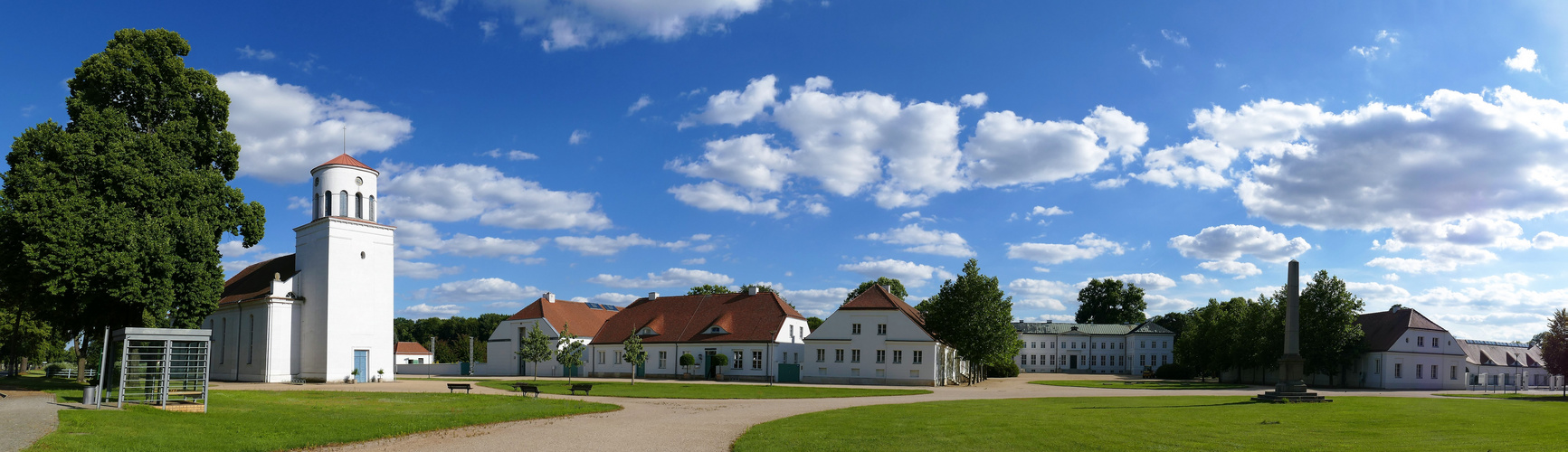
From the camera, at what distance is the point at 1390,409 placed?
26.0 m

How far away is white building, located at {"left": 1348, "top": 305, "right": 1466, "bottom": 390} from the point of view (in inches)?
2221

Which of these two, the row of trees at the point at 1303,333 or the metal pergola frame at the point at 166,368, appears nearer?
the metal pergola frame at the point at 166,368

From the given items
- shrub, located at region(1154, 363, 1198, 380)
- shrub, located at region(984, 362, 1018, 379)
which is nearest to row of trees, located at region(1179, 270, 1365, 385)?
shrub, located at region(1154, 363, 1198, 380)

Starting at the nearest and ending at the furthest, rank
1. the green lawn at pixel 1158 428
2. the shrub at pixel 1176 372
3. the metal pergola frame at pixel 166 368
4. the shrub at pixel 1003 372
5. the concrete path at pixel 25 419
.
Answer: the concrete path at pixel 25 419 < the green lawn at pixel 1158 428 < the metal pergola frame at pixel 166 368 < the shrub at pixel 1176 372 < the shrub at pixel 1003 372

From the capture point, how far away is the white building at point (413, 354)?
89938mm

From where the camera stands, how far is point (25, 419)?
58.3ft

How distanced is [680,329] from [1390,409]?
128ft

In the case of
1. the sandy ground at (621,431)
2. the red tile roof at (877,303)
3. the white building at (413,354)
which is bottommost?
the white building at (413,354)

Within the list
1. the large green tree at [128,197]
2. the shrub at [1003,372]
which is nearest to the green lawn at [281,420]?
the large green tree at [128,197]

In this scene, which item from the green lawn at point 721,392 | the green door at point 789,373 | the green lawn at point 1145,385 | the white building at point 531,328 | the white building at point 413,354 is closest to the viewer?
the green lawn at point 721,392

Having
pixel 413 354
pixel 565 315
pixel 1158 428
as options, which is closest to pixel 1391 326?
pixel 1158 428

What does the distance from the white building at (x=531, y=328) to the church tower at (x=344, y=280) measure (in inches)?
672

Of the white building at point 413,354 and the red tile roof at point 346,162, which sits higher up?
the red tile roof at point 346,162

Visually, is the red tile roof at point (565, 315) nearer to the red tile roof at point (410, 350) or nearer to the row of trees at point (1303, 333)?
the red tile roof at point (410, 350)
